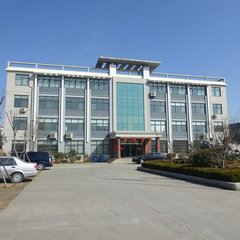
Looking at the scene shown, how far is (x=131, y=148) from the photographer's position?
36.7 metres

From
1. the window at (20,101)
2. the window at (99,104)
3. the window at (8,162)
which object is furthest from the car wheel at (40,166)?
the window at (99,104)

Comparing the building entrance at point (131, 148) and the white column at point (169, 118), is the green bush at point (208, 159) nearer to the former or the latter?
the building entrance at point (131, 148)

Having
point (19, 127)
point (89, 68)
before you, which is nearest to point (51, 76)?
point (89, 68)

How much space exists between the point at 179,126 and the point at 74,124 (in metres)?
16.7

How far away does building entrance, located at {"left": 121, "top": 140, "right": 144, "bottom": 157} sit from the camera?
3631 cm

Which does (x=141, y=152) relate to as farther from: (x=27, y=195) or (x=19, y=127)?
(x=27, y=195)

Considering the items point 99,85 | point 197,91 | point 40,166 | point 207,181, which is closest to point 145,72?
point 99,85

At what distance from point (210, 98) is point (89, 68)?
2084 cm

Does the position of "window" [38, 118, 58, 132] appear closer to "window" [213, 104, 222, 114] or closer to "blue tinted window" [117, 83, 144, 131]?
"blue tinted window" [117, 83, 144, 131]

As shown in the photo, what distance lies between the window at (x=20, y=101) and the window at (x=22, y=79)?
1.82 m

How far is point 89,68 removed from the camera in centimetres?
3609

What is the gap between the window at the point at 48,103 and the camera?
33.8 m

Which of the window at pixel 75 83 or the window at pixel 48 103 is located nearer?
the window at pixel 48 103

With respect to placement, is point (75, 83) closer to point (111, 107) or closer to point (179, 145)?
point (111, 107)
